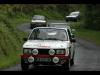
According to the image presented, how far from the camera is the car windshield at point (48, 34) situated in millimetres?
17328

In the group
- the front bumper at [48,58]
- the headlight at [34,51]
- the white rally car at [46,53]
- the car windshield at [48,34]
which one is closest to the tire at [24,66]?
the white rally car at [46,53]

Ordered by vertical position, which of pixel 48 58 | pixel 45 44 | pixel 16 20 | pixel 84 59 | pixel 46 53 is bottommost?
pixel 84 59

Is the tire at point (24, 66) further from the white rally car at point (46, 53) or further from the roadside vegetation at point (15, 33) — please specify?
the roadside vegetation at point (15, 33)

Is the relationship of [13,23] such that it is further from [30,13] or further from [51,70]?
[51,70]

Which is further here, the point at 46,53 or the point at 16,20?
the point at 16,20

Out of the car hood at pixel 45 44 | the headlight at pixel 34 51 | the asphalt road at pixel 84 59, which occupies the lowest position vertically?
the asphalt road at pixel 84 59

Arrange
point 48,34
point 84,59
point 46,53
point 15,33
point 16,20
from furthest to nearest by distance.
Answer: point 15,33 → point 16,20 → point 84,59 → point 48,34 → point 46,53

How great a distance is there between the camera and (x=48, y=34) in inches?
686

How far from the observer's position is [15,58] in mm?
20109

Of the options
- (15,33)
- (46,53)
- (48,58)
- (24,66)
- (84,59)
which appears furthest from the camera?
(15,33)

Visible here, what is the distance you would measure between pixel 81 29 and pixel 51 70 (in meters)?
12.0

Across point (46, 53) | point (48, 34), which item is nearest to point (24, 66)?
point (46, 53)

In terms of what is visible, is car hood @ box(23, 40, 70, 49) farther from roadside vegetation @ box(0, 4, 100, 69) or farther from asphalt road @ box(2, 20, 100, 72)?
roadside vegetation @ box(0, 4, 100, 69)

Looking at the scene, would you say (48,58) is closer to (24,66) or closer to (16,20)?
(24,66)
